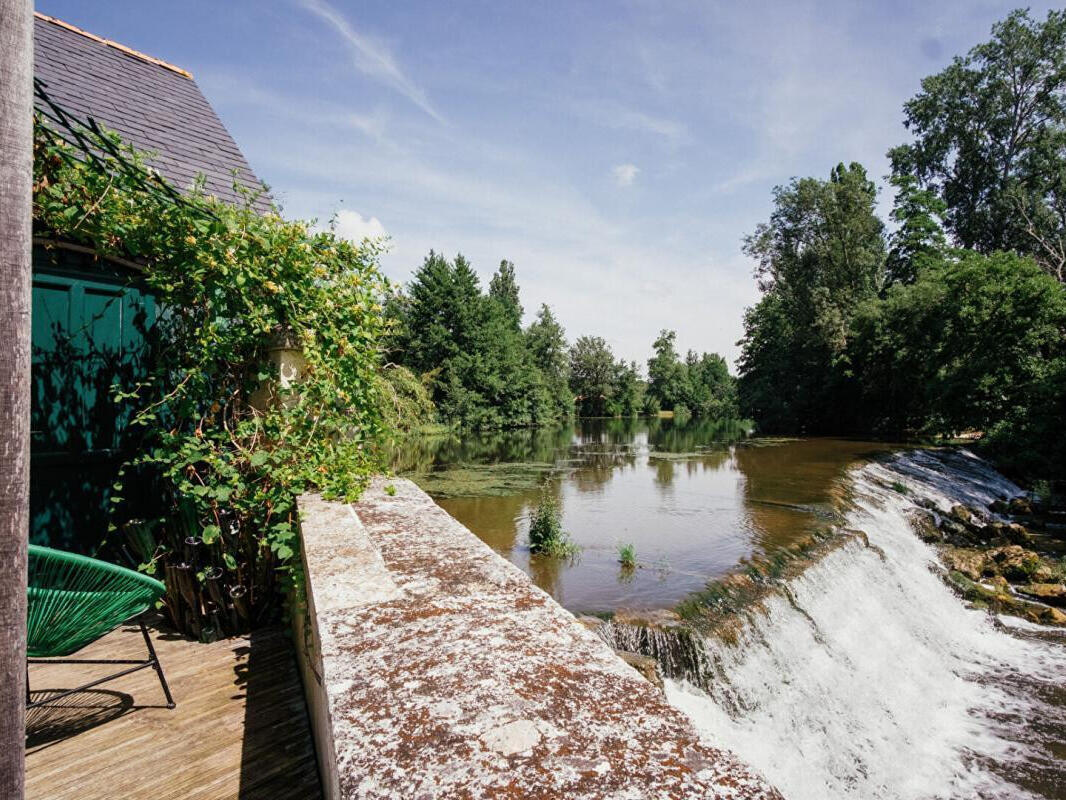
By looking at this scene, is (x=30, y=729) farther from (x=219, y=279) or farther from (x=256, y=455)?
(x=219, y=279)

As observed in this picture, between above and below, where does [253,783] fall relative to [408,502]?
below

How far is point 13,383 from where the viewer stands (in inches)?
33.3

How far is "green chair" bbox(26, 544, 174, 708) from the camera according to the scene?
194 cm

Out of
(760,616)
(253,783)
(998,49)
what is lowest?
(760,616)

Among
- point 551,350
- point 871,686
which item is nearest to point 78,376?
point 871,686

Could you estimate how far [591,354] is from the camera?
7106 cm

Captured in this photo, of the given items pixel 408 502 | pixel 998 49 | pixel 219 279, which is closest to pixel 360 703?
pixel 408 502

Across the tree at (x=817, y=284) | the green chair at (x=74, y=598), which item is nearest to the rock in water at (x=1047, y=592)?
the green chair at (x=74, y=598)

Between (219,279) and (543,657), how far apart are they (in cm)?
278

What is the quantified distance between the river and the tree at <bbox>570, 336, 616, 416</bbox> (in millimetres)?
56081

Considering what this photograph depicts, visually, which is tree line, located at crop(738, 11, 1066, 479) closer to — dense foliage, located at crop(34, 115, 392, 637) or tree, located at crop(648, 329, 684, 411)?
dense foliage, located at crop(34, 115, 392, 637)

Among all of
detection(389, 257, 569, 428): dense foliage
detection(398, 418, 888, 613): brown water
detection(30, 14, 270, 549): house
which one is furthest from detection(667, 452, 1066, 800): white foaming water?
detection(389, 257, 569, 428): dense foliage

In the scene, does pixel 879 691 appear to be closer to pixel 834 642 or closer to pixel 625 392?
pixel 834 642

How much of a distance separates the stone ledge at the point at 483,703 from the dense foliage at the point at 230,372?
1317 mm
